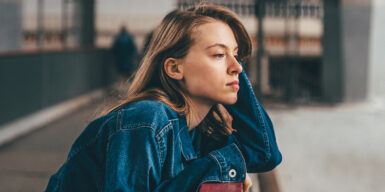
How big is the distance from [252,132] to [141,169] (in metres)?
0.35

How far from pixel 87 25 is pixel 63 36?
172 centimetres

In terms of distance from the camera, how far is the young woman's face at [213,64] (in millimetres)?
1209

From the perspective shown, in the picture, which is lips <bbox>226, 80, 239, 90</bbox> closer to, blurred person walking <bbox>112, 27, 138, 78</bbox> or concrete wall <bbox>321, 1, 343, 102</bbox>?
concrete wall <bbox>321, 1, 343, 102</bbox>

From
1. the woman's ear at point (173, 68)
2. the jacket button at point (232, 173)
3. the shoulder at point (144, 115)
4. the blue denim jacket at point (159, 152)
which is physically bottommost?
the jacket button at point (232, 173)

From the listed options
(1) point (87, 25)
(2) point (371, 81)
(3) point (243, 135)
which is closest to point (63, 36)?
(1) point (87, 25)

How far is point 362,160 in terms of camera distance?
A: 209 inches

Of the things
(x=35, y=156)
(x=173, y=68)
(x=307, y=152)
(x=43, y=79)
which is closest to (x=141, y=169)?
(x=173, y=68)

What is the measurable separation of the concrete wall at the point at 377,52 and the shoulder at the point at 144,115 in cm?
857

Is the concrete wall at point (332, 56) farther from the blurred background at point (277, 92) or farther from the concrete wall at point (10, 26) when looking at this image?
the concrete wall at point (10, 26)

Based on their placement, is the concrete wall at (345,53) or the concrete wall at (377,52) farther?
the concrete wall at (345,53)

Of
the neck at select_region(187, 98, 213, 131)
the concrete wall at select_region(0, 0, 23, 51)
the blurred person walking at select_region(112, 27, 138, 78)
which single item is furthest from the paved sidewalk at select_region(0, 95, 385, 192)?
the neck at select_region(187, 98, 213, 131)

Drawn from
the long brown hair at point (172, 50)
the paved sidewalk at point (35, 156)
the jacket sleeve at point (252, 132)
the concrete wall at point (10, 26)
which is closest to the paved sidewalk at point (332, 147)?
the paved sidewalk at point (35, 156)

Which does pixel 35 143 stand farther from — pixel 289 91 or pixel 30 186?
pixel 289 91

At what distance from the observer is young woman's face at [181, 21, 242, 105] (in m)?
1.21
